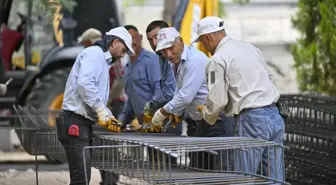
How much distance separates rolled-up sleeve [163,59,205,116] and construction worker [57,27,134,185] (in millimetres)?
527

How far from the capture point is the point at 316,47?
1285 cm

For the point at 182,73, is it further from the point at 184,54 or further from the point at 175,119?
the point at 175,119

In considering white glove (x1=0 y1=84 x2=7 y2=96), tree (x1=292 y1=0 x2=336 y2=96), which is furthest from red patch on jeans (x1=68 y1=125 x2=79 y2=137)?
white glove (x1=0 y1=84 x2=7 y2=96)

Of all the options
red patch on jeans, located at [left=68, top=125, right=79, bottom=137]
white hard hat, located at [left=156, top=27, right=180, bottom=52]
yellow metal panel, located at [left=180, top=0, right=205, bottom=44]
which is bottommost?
red patch on jeans, located at [left=68, top=125, right=79, bottom=137]

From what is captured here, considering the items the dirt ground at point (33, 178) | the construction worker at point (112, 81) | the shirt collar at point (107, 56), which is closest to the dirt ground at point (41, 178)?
the dirt ground at point (33, 178)

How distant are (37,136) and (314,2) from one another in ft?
14.9

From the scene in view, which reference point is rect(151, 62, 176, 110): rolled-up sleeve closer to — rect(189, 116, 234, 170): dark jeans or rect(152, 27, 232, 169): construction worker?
rect(189, 116, 234, 170): dark jeans

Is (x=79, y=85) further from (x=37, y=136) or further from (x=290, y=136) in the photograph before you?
(x=290, y=136)

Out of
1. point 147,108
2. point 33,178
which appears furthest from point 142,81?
point 33,178

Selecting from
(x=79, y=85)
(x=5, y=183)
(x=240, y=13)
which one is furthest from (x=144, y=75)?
(x=240, y=13)

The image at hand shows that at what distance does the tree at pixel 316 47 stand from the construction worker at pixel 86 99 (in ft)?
13.4

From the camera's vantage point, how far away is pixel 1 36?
1689 cm

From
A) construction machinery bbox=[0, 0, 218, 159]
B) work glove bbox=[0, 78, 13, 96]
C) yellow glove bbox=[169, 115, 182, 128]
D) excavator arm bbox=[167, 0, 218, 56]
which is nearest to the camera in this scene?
yellow glove bbox=[169, 115, 182, 128]

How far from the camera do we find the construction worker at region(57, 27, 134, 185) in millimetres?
8211
